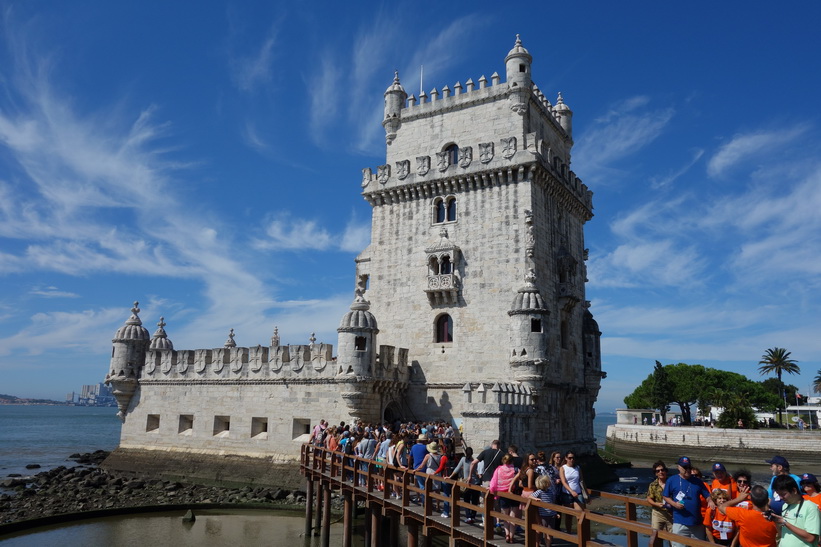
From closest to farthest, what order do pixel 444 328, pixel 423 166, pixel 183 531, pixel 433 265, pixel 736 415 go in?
pixel 183 531
pixel 444 328
pixel 433 265
pixel 423 166
pixel 736 415

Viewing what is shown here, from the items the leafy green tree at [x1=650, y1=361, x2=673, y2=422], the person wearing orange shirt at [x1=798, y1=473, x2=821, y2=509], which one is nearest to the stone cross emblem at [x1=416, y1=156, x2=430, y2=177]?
the person wearing orange shirt at [x1=798, y1=473, x2=821, y2=509]

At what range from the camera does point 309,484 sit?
909 inches

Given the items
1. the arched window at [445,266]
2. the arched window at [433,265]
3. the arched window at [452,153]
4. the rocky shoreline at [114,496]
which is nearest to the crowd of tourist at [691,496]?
the rocky shoreline at [114,496]

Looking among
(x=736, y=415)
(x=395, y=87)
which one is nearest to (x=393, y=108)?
(x=395, y=87)

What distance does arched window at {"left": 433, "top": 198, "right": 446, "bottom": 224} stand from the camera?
31.5m

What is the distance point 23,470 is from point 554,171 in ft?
130

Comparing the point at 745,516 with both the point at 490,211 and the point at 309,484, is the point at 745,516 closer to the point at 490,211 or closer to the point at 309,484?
the point at 309,484

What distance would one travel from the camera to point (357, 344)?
2720 cm

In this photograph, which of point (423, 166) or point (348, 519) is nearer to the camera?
point (348, 519)

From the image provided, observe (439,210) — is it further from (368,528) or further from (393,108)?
(368,528)

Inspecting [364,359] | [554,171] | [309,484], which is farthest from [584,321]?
[309,484]

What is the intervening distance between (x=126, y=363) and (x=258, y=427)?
10.2 metres

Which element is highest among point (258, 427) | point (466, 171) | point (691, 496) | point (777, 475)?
point (466, 171)

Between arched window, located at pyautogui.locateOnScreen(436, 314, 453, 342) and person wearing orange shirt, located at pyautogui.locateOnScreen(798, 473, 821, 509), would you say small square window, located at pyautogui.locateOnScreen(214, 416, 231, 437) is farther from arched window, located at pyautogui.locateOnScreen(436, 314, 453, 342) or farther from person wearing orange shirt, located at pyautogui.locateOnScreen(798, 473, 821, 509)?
person wearing orange shirt, located at pyautogui.locateOnScreen(798, 473, 821, 509)
